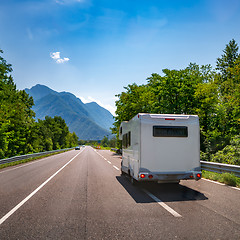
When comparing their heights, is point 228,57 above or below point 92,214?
above

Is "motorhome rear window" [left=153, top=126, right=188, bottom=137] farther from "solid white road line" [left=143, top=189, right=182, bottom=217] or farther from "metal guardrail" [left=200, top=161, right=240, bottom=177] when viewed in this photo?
"metal guardrail" [left=200, top=161, right=240, bottom=177]

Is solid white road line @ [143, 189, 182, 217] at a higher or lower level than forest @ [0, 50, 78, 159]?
lower

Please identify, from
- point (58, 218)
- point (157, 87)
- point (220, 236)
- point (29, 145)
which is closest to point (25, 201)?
point (58, 218)

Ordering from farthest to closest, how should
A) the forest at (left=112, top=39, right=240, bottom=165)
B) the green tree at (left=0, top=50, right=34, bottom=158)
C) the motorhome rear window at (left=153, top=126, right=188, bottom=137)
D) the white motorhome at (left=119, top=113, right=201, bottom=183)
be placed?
1. the green tree at (left=0, top=50, right=34, bottom=158)
2. the forest at (left=112, top=39, right=240, bottom=165)
3. the motorhome rear window at (left=153, top=126, right=188, bottom=137)
4. the white motorhome at (left=119, top=113, right=201, bottom=183)

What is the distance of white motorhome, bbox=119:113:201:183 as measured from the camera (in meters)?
7.07

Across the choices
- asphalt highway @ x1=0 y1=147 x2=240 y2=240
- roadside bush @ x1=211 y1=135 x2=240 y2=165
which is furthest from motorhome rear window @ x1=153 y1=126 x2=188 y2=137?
roadside bush @ x1=211 y1=135 x2=240 y2=165

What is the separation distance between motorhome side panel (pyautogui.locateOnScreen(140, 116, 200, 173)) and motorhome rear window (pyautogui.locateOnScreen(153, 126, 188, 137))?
8 cm

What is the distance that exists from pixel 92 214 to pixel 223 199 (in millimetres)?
3968

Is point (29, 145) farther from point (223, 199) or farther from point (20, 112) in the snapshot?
point (223, 199)

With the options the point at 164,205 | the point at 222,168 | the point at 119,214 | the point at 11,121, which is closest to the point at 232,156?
the point at 222,168

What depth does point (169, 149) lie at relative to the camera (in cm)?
723

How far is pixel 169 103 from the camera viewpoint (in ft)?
93.5

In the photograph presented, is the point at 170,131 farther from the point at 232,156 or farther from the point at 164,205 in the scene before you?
the point at 232,156

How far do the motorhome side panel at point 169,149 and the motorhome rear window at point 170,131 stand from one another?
80mm
